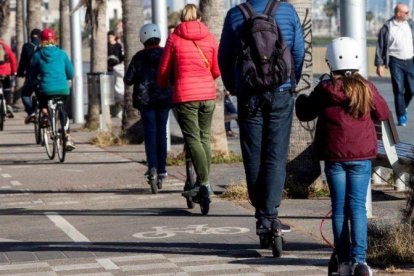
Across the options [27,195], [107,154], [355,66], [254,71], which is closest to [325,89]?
[355,66]

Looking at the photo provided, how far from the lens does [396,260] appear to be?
28.3ft

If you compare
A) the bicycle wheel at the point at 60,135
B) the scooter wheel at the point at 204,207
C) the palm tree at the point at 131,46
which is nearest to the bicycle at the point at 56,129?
the bicycle wheel at the point at 60,135

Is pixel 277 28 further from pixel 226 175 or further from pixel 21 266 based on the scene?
pixel 226 175

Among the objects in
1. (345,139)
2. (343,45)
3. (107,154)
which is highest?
(343,45)

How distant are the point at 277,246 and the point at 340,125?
1.34m

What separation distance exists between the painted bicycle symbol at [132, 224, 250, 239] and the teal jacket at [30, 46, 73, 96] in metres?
7.08

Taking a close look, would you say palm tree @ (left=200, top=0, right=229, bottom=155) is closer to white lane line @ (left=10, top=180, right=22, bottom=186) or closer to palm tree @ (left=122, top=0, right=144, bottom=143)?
white lane line @ (left=10, top=180, right=22, bottom=186)

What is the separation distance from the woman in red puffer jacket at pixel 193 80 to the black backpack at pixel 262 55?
2589 millimetres

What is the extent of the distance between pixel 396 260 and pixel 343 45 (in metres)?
1.50

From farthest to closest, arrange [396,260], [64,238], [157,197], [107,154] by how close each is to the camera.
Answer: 1. [107,154]
2. [157,197]
3. [64,238]
4. [396,260]

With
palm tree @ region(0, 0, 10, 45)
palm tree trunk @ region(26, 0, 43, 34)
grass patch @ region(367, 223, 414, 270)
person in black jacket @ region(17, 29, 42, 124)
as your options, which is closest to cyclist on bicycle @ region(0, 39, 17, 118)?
person in black jacket @ region(17, 29, 42, 124)

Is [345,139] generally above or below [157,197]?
above

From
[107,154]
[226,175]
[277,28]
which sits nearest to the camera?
[277,28]

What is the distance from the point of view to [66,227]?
11125 mm
